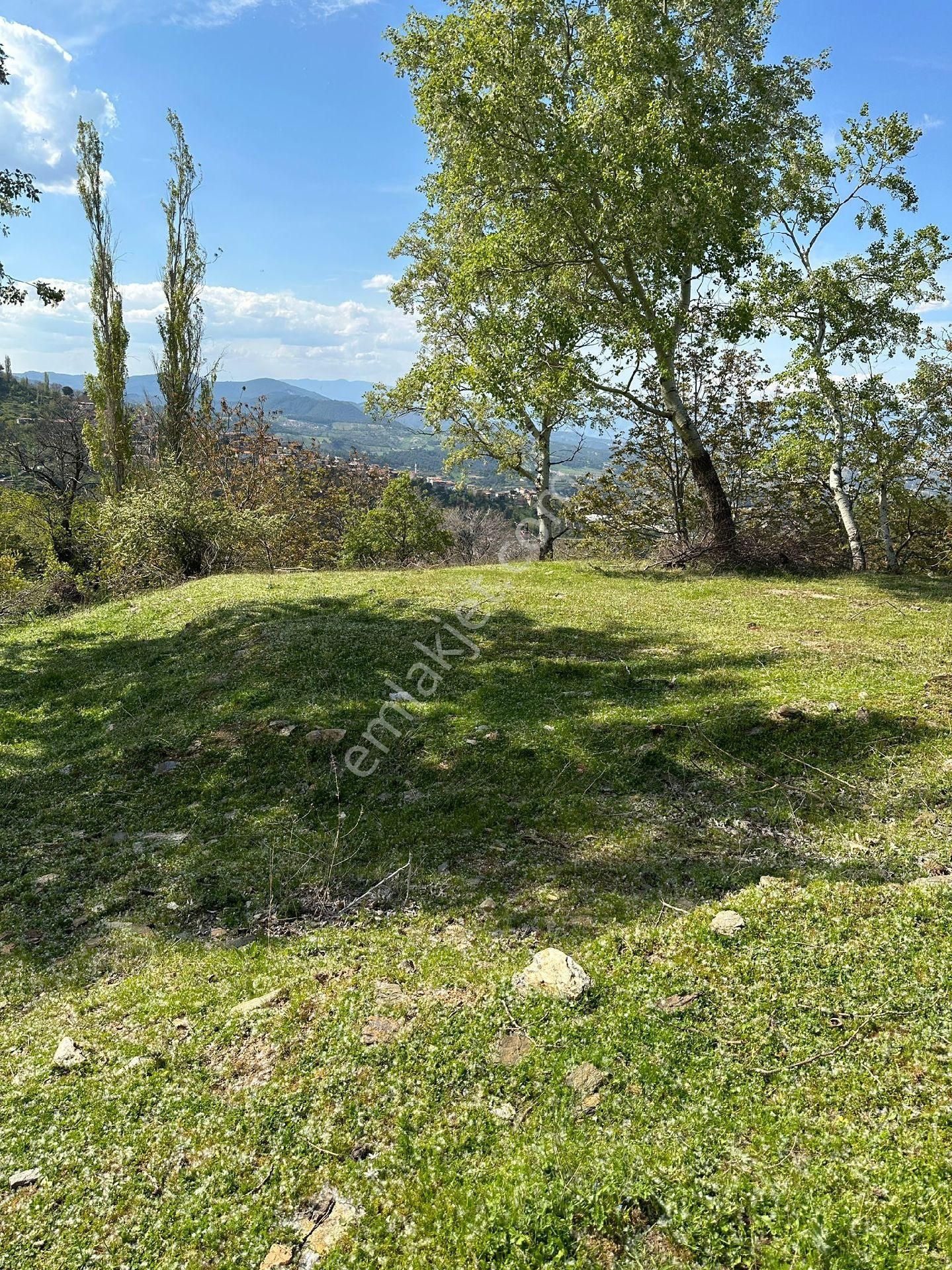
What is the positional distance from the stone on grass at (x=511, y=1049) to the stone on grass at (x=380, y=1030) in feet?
1.69

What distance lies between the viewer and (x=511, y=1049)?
3352mm

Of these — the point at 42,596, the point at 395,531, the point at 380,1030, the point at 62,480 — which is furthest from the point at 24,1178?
the point at 62,480

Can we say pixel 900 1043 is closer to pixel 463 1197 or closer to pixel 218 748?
pixel 463 1197

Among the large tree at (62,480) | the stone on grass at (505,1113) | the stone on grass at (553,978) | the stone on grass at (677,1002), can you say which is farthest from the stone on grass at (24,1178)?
the large tree at (62,480)

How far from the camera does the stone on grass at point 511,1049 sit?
129 inches

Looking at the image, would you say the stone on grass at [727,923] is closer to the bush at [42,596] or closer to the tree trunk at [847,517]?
the tree trunk at [847,517]

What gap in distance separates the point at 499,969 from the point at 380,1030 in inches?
29.5

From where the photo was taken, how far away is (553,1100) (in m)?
3.01

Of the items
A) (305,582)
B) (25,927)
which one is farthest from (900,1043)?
(305,582)

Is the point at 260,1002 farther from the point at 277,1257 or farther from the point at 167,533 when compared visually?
the point at 167,533

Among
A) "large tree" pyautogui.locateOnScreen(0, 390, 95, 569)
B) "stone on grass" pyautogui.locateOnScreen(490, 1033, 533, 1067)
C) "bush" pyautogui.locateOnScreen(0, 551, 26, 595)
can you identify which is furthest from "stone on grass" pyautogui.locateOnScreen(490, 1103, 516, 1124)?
"large tree" pyautogui.locateOnScreen(0, 390, 95, 569)

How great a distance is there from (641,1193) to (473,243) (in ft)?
56.6

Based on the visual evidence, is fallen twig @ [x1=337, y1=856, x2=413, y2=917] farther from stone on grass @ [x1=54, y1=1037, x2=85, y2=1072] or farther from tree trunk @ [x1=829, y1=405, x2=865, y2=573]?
tree trunk @ [x1=829, y1=405, x2=865, y2=573]

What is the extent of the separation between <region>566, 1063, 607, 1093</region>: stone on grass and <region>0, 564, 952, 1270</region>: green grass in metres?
0.06
